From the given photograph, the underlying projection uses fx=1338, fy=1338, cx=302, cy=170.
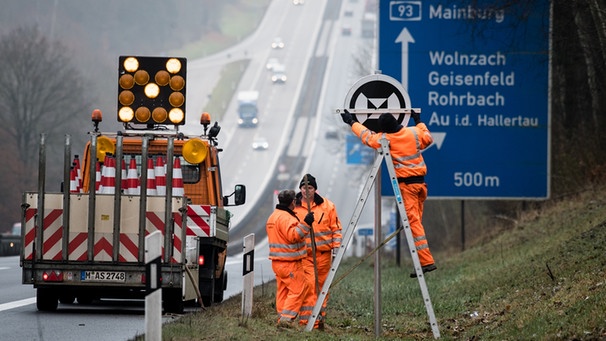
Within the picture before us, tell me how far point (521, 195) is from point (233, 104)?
81.6 m

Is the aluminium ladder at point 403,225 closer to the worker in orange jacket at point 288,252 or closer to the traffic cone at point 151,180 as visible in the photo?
the worker in orange jacket at point 288,252

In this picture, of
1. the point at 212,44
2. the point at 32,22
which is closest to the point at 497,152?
the point at 32,22

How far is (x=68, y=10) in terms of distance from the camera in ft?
283

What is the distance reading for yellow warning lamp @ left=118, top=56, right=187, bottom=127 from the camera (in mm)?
16922

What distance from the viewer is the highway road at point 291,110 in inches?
3275

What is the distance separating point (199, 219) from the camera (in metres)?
18.0

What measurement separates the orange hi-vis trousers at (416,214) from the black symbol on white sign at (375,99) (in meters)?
0.66

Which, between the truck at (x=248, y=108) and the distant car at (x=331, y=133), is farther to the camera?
the truck at (x=248, y=108)

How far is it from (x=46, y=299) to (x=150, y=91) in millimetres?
2953

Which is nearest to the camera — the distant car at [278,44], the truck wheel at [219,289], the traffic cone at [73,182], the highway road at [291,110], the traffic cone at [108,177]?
the traffic cone at [108,177]

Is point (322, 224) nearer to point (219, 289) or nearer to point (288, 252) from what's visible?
point (288, 252)

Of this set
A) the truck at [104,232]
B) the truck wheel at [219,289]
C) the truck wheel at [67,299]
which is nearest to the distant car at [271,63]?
the truck wheel at [219,289]

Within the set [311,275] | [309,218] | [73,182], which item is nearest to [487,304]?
[311,275]

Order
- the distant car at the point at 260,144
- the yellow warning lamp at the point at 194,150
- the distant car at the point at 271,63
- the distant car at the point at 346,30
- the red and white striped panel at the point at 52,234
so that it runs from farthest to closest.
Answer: the distant car at the point at 346,30, the distant car at the point at 271,63, the distant car at the point at 260,144, the yellow warning lamp at the point at 194,150, the red and white striped panel at the point at 52,234
